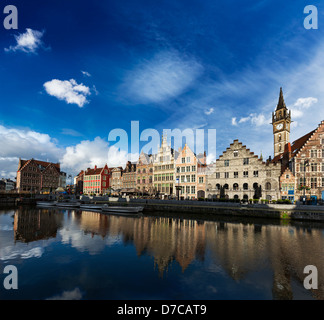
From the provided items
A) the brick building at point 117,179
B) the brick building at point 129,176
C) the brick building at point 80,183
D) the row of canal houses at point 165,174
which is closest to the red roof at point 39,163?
the brick building at point 80,183

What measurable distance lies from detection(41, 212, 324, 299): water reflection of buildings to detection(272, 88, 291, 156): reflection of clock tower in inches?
2294

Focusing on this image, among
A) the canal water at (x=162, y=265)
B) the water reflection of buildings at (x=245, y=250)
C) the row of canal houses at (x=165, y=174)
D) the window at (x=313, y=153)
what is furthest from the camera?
the row of canal houses at (x=165, y=174)

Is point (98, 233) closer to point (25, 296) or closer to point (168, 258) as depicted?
point (168, 258)

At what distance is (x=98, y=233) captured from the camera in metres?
24.2

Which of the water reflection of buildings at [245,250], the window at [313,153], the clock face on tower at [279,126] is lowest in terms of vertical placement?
the water reflection of buildings at [245,250]

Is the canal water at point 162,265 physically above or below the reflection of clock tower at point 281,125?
below

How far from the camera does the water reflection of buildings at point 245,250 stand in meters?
12.2

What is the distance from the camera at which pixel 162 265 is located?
13.7 metres

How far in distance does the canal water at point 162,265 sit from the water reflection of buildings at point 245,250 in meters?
0.05

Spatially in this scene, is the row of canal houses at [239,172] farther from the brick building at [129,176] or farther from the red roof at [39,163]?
the red roof at [39,163]

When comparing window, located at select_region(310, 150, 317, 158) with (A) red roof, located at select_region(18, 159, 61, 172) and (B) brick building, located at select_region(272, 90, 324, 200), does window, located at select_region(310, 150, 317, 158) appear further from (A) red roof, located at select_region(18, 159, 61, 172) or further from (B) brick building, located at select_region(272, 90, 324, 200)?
(A) red roof, located at select_region(18, 159, 61, 172)
